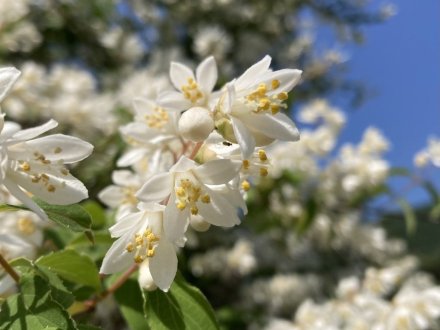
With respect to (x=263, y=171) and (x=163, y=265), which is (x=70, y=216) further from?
(x=263, y=171)

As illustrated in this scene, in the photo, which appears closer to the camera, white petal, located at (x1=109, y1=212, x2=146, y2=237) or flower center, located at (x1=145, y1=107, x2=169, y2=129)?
white petal, located at (x1=109, y1=212, x2=146, y2=237)

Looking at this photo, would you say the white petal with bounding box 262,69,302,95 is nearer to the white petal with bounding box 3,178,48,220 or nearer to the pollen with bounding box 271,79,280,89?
the pollen with bounding box 271,79,280,89

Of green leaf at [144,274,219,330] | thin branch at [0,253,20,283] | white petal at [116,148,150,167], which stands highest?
thin branch at [0,253,20,283]

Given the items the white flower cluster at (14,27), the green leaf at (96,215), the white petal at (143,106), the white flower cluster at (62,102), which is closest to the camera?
the white petal at (143,106)

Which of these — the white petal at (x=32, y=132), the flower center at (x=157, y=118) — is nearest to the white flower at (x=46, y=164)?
the white petal at (x=32, y=132)

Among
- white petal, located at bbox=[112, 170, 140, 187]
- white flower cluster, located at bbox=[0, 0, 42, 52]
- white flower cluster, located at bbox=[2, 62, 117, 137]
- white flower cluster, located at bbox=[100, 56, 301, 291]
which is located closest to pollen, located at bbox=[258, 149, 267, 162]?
white flower cluster, located at bbox=[100, 56, 301, 291]

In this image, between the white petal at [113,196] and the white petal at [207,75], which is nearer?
the white petal at [207,75]

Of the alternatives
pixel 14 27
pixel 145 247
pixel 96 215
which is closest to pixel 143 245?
pixel 145 247

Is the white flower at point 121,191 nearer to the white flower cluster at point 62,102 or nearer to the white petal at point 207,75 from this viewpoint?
the white petal at point 207,75
